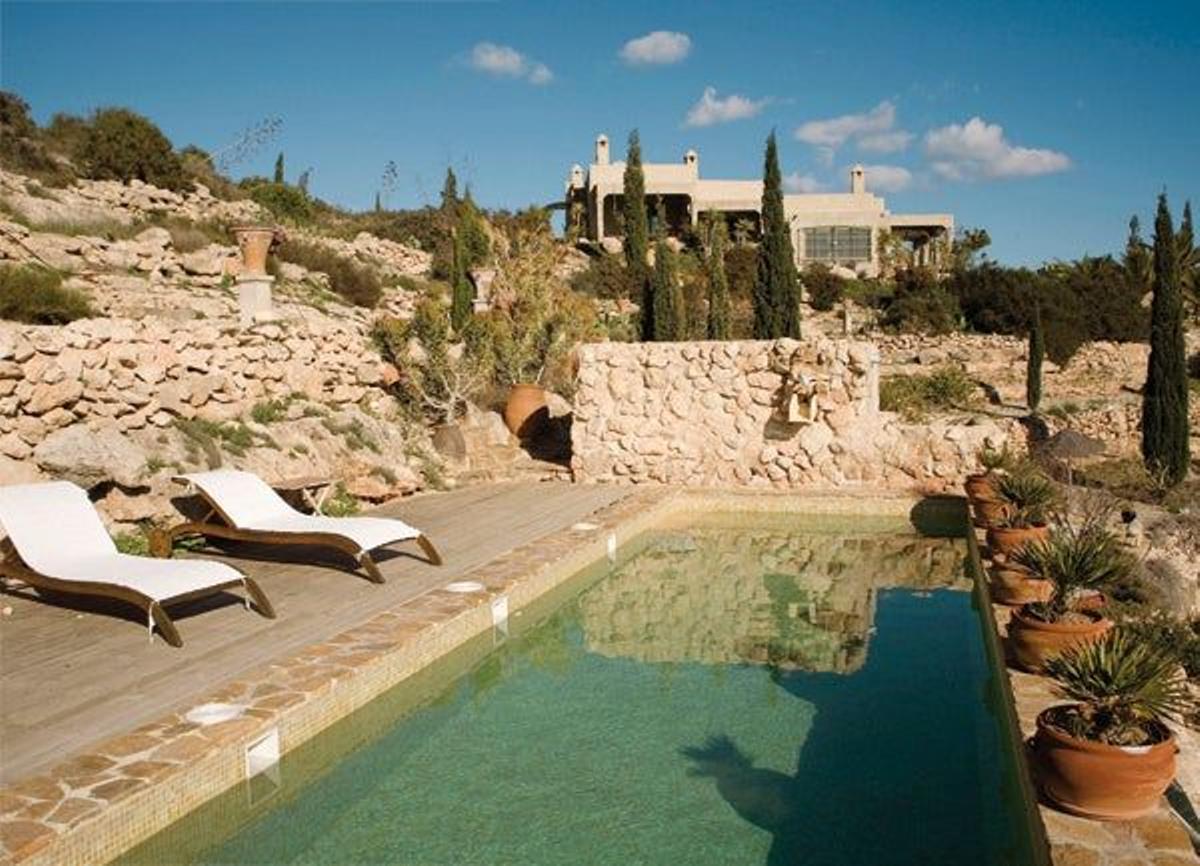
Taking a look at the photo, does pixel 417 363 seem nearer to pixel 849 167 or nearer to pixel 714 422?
pixel 714 422

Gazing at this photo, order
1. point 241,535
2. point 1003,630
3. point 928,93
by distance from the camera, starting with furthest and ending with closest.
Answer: point 928,93
point 241,535
point 1003,630

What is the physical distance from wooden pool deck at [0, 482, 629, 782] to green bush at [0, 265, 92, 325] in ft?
15.1

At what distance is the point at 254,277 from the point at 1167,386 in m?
11.9

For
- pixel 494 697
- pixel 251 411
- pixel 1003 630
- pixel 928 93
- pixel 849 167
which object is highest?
pixel 849 167

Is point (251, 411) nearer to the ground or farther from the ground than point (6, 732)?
farther from the ground

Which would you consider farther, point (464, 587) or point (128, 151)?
point (128, 151)

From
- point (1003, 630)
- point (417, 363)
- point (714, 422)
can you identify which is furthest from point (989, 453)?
point (417, 363)

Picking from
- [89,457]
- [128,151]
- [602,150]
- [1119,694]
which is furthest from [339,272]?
[602,150]

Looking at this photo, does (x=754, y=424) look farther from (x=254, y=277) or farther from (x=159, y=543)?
(x=159, y=543)

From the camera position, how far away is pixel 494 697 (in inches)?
210

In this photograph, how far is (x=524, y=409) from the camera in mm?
13930

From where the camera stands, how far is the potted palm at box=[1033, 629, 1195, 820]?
9.95ft

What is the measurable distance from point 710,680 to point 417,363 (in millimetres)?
8765

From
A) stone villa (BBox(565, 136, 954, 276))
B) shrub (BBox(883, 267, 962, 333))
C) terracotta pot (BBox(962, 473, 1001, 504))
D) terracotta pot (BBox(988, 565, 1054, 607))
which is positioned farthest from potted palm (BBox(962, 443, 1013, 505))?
stone villa (BBox(565, 136, 954, 276))
